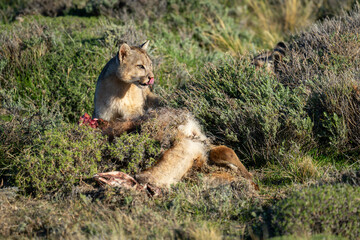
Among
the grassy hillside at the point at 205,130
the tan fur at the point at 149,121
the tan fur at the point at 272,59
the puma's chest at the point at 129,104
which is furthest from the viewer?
the tan fur at the point at 272,59

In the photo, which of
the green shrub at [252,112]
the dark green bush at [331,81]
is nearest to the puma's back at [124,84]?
the green shrub at [252,112]

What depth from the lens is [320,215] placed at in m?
4.11

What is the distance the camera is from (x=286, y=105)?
6410 mm


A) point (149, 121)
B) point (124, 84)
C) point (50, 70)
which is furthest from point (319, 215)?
point (50, 70)

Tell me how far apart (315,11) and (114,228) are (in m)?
12.3

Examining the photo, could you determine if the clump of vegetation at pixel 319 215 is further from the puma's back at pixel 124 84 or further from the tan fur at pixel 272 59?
the tan fur at pixel 272 59

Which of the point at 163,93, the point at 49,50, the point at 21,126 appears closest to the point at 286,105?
the point at 163,93

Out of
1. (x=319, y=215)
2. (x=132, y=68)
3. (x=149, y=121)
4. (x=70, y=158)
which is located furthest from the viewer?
(x=132, y=68)

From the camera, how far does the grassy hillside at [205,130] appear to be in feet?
14.2

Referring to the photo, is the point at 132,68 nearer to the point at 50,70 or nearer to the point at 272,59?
the point at 50,70

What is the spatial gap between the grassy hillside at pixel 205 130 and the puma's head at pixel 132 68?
22.2 inches

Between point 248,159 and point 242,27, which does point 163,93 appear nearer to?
point 248,159

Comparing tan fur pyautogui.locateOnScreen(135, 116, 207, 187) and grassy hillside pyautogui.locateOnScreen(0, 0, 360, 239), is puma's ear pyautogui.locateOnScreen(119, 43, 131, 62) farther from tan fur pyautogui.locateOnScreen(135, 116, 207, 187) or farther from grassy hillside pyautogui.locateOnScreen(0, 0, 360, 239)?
tan fur pyautogui.locateOnScreen(135, 116, 207, 187)

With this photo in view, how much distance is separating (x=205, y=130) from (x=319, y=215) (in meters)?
2.69
